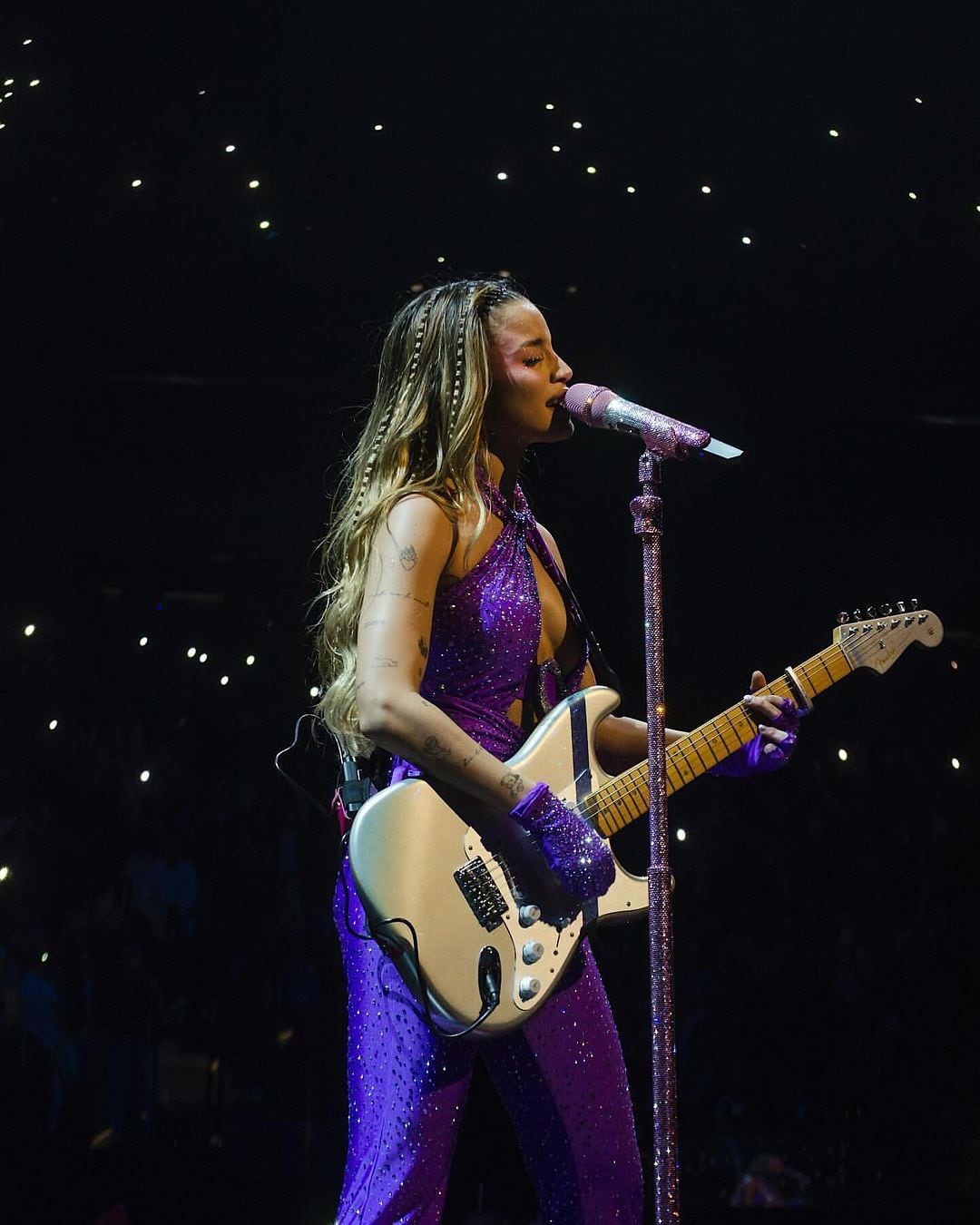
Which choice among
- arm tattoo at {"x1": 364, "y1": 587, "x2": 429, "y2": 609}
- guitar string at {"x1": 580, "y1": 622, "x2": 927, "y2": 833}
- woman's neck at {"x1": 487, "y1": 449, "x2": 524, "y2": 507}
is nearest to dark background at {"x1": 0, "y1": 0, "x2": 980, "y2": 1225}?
woman's neck at {"x1": 487, "y1": 449, "x2": 524, "y2": 507}

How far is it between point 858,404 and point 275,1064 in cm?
243

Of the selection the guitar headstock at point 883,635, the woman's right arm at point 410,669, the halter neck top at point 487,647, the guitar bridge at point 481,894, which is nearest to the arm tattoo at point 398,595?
the woman's right arm at point 410,669

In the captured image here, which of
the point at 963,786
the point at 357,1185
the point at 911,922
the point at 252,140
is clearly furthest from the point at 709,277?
the point at 357,1185

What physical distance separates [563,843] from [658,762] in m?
0.21

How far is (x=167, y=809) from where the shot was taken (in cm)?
309

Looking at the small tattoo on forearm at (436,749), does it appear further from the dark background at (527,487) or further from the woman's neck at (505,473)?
the dark background at (527,487)

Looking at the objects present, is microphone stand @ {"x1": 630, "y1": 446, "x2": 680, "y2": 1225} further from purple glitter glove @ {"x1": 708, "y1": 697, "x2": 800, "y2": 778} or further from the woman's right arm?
purple glitter glove @ {"x1": 708, "y1": 697, "x2": 800, "y2": 778}

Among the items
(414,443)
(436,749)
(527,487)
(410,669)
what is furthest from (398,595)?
(527,487)

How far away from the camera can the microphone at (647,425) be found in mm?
1493

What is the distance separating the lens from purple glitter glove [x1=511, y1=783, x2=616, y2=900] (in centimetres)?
154

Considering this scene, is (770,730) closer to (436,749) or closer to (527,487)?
(436,749)

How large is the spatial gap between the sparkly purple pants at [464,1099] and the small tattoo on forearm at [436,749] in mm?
211

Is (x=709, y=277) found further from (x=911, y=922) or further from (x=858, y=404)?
(x=911, y=922)

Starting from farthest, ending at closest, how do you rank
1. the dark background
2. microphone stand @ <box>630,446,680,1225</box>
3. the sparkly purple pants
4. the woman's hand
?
1. the dark background
2. the woman's hand
3. the sparkly purple pants
4. microphone stand @ <box>630,446,680,1225</box>
